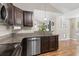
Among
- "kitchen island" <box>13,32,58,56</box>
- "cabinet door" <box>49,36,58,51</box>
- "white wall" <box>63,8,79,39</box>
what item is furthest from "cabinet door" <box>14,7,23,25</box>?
"white wall" <box>63,8,79,39</box>

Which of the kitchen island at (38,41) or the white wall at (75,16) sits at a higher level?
the white wall at (75,16)

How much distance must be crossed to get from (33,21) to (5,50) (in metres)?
0.54

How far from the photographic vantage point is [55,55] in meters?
1.55

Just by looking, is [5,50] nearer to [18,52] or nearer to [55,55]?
[18,52]

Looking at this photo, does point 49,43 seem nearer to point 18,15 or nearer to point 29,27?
point 29,27

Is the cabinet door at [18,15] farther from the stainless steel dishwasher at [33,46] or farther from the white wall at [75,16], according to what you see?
the white wall at [75,16]

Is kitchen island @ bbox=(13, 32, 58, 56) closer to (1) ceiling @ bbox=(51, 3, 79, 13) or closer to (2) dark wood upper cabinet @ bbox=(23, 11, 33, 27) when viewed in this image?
(2) dark wood upper cabinet @ bbox=(23, 11, 33, 27)

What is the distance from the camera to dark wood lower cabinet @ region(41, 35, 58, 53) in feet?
5.31

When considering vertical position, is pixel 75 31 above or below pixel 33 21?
below

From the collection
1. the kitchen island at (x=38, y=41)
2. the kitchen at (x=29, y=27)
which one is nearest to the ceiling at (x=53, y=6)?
the kitchen at (x=29, y=27)

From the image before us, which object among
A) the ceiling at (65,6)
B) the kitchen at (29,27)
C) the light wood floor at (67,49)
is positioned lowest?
the light wood floor at (67,49)

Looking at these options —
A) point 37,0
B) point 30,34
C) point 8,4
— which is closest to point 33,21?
point 30,34

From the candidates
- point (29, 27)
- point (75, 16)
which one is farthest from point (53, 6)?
point (29, 27)

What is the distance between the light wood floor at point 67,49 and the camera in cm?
154
